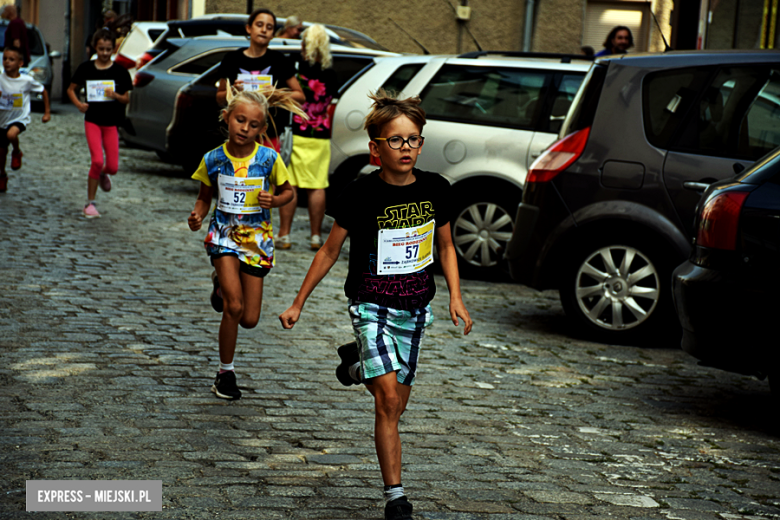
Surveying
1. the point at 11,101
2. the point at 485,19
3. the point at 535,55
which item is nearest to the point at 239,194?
the point at 535,55

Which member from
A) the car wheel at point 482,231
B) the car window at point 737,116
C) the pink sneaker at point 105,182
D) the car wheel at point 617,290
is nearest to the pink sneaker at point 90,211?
the pink sneaker at point 105,182

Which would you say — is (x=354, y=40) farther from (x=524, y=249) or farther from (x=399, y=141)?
(x=399, y=141)

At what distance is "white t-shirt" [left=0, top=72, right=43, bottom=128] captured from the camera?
42.8 feet

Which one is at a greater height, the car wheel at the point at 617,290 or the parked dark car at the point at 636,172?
the parked dark car at the point at 636,172

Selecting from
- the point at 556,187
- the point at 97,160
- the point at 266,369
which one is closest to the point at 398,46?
the point at 97,160

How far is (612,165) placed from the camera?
7.42 m

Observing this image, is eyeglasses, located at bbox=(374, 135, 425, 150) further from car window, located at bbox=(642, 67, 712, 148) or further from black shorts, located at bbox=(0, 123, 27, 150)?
black shorts, located at bbox=(0, 123, 27, 150)

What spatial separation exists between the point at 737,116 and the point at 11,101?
8783mm

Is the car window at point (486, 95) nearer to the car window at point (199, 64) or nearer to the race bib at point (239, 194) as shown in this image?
the race bib at point (239, 194)

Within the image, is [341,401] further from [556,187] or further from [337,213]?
[556,187]

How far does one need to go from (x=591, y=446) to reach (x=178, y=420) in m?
1.84

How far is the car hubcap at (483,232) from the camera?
9.38 meters

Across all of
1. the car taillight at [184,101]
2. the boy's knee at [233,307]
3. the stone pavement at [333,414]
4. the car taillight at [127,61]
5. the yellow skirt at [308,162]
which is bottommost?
the stone pavement at [333,414]

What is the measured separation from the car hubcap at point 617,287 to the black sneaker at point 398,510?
3702 millimetres
